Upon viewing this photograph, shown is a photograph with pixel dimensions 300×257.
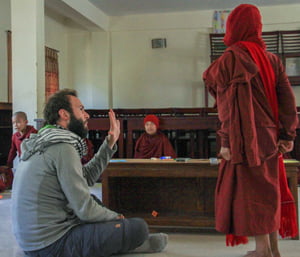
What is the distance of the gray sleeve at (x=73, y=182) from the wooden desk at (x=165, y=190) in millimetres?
915

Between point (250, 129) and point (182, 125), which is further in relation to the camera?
point (182, 125)

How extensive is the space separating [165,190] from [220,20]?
5.56 metres

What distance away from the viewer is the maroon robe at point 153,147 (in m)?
4.30

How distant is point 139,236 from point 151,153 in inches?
93.0

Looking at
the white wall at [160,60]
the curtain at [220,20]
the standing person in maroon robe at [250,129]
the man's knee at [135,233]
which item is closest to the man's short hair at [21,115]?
the man's knee at [135,233]

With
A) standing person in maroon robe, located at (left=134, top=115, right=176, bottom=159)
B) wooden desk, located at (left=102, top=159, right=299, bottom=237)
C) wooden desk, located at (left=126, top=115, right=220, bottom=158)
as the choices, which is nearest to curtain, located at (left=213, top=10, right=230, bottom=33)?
wooden desk, located at (left=126, top=115, right=220, bottom=158)

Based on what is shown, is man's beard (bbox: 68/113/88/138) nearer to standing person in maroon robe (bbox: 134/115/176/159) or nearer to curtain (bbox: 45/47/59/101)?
standing person in maroon robe (bbox: 134/115/176/159)

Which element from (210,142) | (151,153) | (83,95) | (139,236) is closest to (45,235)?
(139,236)

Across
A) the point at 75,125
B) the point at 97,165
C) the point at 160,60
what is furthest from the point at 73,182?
the point at 160,60

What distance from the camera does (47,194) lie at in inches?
69.6

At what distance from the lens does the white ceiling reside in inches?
279

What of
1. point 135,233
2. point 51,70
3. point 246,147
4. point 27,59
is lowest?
point 135,233

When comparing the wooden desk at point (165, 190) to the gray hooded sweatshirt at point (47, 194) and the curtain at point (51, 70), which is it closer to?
the gray hooded sweatshirt at point (47, 194)

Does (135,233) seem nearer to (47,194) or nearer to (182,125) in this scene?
(47,194)
